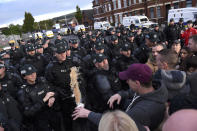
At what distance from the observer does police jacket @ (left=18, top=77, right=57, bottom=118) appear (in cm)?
292

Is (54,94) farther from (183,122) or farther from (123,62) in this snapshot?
(183,122)

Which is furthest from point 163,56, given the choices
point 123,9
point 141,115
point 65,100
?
point 123,9

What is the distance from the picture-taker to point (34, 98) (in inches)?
121

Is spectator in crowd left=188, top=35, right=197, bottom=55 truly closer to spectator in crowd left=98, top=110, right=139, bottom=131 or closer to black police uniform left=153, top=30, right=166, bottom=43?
spectator in crowd left=98, top=110, right=139, bottom=131

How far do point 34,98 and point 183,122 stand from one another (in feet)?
8.71

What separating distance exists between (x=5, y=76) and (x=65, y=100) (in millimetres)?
1773

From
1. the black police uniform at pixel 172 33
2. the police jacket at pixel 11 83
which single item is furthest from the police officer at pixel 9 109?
the black police uniform at pixel 172 33

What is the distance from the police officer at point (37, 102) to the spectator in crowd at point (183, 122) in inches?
87.1

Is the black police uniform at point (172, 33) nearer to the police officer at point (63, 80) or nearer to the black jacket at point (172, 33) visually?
the black jacket at point (172, 33)

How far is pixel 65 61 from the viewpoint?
4.20m

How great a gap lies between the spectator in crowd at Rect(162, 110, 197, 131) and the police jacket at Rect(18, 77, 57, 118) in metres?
2.31

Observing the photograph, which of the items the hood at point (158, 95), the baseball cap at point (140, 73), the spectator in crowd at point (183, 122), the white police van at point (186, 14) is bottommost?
the hood at point (158, 95)

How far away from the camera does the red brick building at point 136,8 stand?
30.3 m

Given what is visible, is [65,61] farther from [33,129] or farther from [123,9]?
[123,9]
